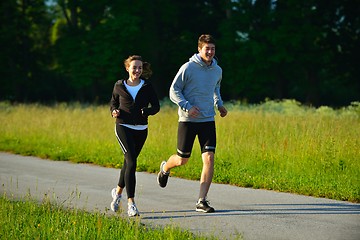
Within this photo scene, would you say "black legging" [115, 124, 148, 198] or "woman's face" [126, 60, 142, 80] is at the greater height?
"woman's face" [126, 60, 142, 80]

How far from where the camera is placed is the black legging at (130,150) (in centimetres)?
718

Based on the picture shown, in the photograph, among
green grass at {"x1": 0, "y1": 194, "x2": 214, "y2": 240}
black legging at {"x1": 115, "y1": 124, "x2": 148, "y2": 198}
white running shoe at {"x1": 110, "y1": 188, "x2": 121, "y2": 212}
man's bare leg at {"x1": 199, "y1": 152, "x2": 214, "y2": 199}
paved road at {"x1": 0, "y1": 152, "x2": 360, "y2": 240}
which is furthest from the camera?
man's bare leg at {"x1": 199, "y1": 152, "x2": 214, "y2": 199}

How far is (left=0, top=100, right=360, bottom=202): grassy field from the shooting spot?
9.57 metres

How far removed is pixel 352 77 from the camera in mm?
38969

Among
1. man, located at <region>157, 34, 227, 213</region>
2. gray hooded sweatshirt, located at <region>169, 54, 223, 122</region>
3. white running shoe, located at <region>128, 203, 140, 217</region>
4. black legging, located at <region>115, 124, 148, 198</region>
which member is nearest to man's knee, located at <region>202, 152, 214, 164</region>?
man, located at <region>157, 34, 227, 213</region>

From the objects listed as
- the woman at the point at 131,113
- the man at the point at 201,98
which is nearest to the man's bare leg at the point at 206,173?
the man at the point at 201,98

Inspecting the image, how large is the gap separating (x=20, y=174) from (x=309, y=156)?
520 centimetres

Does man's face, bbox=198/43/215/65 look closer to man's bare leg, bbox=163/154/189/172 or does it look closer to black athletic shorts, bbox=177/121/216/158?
black athletic shorts, bbox=177/121/216/158

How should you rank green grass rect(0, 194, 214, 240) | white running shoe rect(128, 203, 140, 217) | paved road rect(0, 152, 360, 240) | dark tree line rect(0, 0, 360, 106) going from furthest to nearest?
dark tree line rect(0, 0, 360, 106) → white running shoe rect(128, 203, 140, 217) → paved road rect(0, 152, 360, 240) → green grass rect(0, 194, 214, 240)

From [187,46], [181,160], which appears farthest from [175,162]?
[187,46]

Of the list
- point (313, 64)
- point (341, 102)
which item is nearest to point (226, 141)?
point (313, 64)

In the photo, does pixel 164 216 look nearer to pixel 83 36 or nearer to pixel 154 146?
pixel 154 146

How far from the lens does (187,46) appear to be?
44.2 metres

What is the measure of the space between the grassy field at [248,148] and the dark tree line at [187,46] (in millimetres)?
20800
